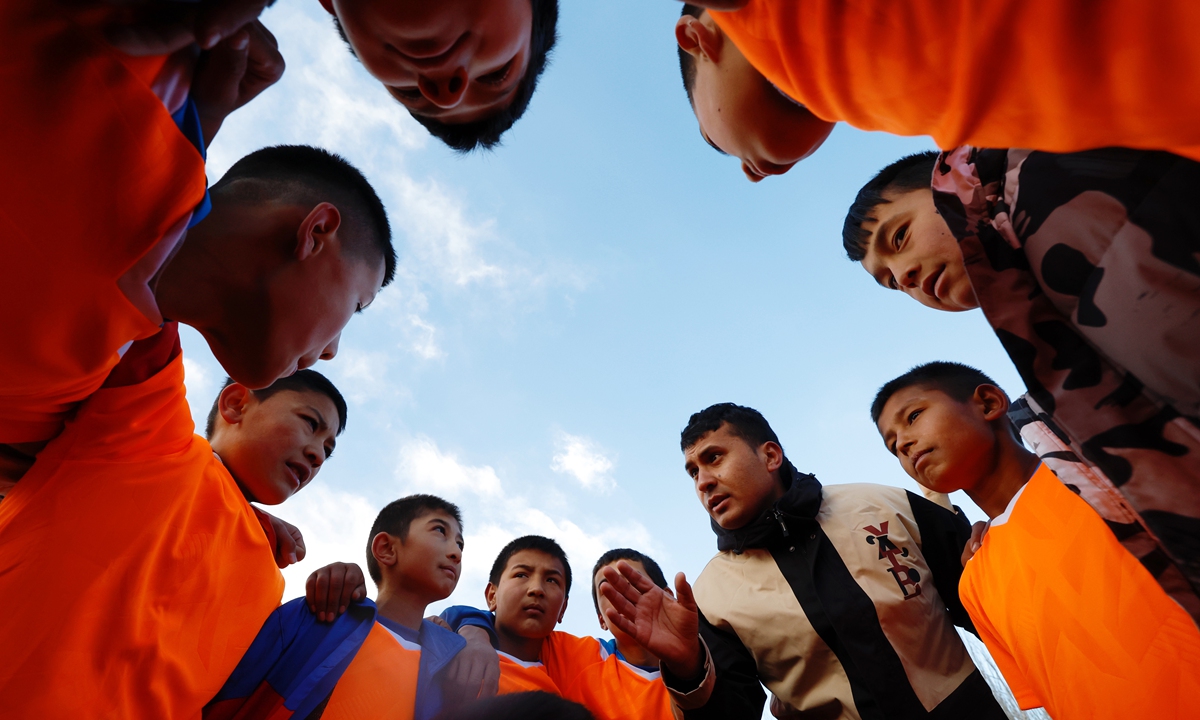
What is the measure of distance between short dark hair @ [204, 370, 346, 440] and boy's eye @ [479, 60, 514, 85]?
175cm

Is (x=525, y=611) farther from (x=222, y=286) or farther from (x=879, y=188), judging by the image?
(x=879, y=188)

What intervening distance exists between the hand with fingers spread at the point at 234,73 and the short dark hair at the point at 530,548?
353 cm

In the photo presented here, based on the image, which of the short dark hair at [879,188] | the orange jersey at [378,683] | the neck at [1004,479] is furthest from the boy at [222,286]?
the neck at [1004,479]

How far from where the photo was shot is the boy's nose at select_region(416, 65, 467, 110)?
1.21m

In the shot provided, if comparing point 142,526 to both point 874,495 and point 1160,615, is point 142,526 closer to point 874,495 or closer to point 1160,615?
point 1160,615

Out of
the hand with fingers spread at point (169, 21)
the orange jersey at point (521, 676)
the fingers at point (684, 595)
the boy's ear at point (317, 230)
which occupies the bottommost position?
the orange jersey at point (521, 676)

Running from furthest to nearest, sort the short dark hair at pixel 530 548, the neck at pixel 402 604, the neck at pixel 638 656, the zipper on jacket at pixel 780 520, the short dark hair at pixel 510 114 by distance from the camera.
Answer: the short dark hair at pixel 530 548 < the neck at pixel 638 656 < the neck at pixel 402 604 < the zipper on jacket at pixel 780 520 < the short dark hair at pixel 510 114

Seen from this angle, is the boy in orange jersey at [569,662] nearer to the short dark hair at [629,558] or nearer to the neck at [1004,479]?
the short dark hair at [629,558]

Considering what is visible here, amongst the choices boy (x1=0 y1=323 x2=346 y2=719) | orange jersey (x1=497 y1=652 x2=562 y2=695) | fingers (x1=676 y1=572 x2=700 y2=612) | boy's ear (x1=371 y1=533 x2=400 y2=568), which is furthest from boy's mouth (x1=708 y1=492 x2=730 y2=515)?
boy (x1=0 y1=323 x2=346 y2=719)

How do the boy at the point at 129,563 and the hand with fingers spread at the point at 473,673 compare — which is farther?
the hand with fingers spread at the point at 473,673

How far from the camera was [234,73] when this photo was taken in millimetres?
1083

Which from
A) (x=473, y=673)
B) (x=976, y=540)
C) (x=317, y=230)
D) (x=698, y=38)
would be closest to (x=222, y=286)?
(x=317, y=230)

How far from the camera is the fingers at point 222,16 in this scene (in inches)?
34.3

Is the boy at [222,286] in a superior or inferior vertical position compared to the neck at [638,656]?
superior
